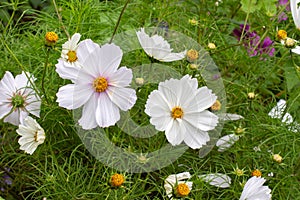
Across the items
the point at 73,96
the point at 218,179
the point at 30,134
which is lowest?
the point at 218,179

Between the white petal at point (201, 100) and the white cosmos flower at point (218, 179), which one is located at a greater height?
the white petal at point (201, 100)

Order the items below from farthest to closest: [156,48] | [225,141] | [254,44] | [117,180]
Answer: [254,44]
[225,141]
[156,48]
[117,180]

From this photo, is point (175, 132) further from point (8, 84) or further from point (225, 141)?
point (8, 84)

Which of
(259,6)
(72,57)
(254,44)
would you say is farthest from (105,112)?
(254,44)

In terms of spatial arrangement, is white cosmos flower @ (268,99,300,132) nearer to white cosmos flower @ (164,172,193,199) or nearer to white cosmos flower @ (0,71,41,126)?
white cosmos flower @ (164,172,193,199)

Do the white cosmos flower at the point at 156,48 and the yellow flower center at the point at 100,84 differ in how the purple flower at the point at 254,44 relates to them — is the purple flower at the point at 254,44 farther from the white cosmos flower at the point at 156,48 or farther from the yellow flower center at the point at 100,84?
the yellow flower center at the point at 100,84

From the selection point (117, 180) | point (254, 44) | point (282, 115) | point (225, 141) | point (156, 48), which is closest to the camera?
point (117, 180)

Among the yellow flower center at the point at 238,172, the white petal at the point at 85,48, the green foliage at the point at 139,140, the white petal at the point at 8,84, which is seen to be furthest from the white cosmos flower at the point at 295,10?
the white petal at the point at 8,84
